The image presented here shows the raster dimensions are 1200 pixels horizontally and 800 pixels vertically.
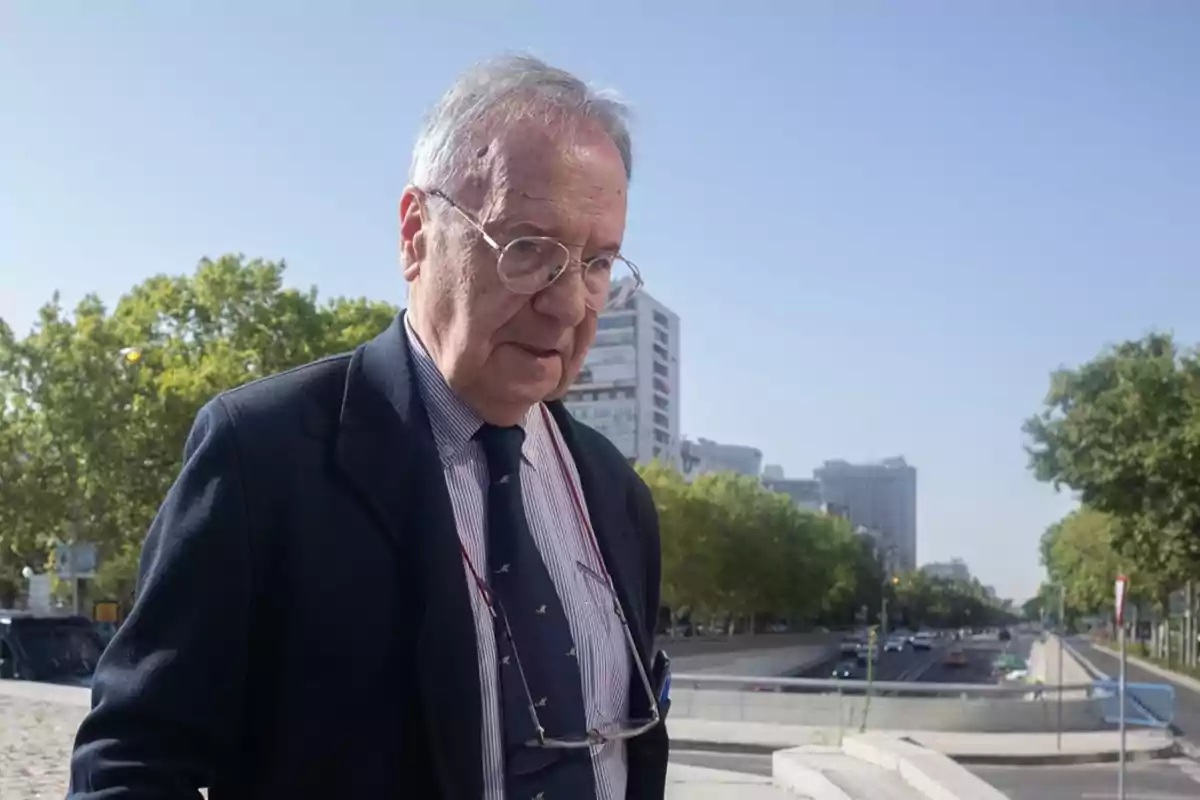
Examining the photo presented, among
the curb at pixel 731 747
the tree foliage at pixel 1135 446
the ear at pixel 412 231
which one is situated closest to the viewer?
the ear at pixel 412 231

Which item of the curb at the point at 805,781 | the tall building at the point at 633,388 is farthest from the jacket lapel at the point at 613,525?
the tall building at the point at 633,388

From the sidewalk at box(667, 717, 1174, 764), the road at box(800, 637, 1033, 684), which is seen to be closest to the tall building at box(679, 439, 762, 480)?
the road at box(800, 637, 1033, 684)

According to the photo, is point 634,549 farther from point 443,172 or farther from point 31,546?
point 31,546

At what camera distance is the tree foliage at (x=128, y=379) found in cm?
3341

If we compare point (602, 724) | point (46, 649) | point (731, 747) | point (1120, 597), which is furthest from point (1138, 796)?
point (46, 649)

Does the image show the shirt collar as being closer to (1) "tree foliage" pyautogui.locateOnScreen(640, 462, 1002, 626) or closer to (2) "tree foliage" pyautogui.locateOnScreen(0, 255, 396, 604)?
(2) "tree foliage" pyautogui.locateOnScreen(0, 255, 396, 604)

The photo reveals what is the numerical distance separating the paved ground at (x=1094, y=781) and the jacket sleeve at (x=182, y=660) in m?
13.3

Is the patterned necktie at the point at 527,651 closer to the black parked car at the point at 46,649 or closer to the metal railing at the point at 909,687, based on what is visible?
the metal railing at the point at 909,687

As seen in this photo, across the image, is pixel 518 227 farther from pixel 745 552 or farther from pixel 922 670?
pixel 745 552

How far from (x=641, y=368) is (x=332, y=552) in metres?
139

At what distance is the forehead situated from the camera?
1.73 meters

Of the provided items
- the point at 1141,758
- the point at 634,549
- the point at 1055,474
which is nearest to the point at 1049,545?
the point at 1055,474

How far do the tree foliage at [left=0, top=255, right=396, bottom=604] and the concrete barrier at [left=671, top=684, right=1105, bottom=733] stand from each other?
53.4 feet

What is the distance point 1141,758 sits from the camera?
18500mm
